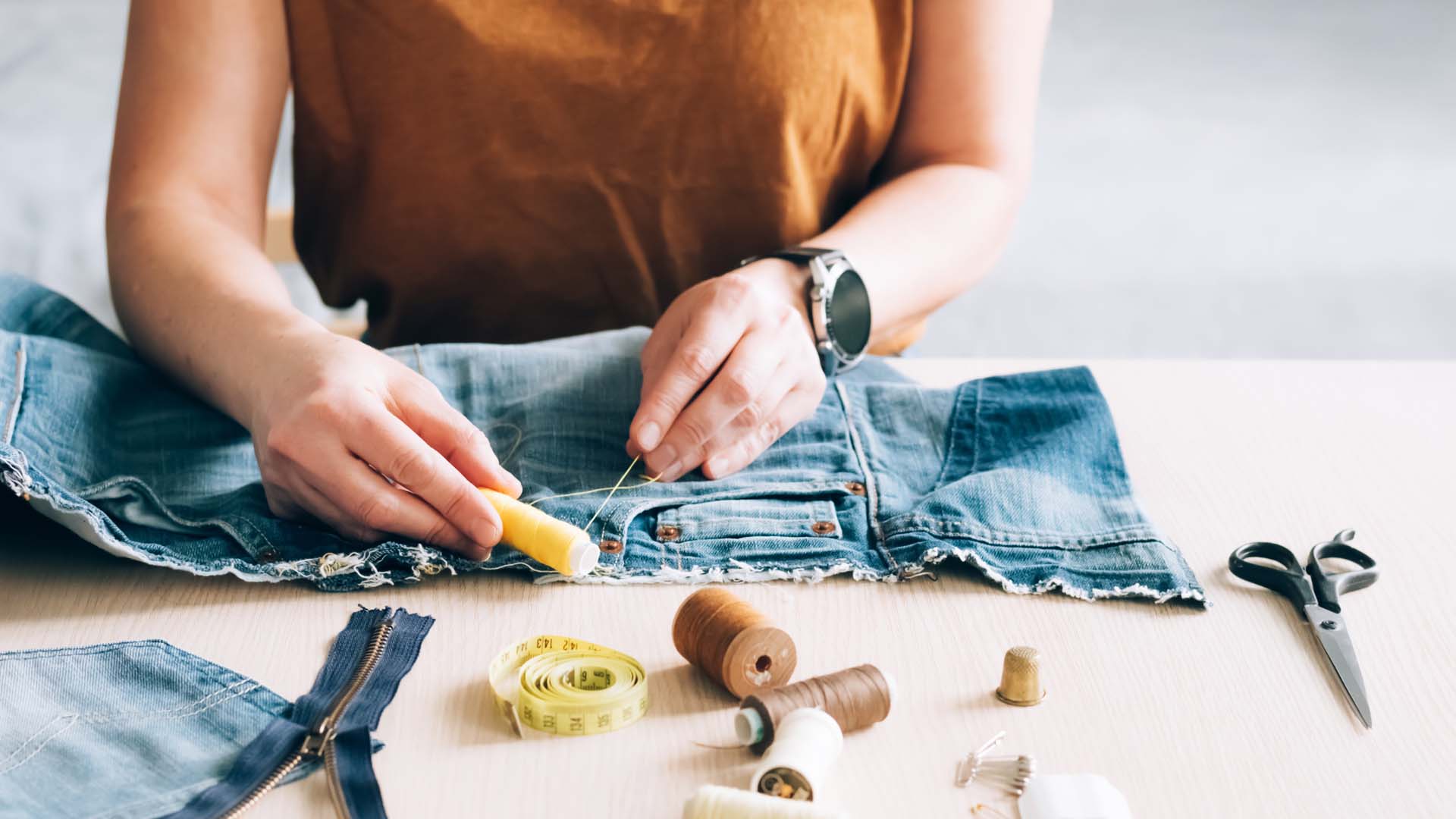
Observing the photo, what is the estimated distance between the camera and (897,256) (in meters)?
1.13

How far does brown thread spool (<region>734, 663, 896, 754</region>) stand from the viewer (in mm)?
611

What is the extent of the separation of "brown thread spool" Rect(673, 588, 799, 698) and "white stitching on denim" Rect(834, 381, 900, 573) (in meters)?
0.14

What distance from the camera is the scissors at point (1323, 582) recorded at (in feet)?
2.29

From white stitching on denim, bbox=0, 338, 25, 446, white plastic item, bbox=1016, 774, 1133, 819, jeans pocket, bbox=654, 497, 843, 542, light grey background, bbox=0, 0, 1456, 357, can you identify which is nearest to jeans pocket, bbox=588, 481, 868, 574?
jeans pocket, bbox=654, 497, 843, 542

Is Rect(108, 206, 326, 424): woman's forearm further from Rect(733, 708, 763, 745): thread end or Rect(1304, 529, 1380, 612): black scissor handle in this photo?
Rect(1304, 529, 1380, 612): black scissor handle

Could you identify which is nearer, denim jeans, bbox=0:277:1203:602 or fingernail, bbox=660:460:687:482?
denim jeans, bbox=0:277:1203:602

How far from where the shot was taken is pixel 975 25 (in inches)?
47.6

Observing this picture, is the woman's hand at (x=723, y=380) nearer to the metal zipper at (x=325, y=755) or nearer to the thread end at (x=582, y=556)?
the thread end at (x=582, y=556)

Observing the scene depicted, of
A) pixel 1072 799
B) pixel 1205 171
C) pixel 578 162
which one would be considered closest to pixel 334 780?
pixel 1072 799

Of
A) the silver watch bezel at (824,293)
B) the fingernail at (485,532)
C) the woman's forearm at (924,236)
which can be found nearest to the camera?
the fingernail at (485,532)

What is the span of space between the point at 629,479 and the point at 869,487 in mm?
174

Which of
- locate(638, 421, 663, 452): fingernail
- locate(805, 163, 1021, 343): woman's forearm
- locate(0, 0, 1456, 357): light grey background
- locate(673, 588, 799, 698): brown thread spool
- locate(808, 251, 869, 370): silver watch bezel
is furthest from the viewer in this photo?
locate(0, 0, 1456, 357): light grey background

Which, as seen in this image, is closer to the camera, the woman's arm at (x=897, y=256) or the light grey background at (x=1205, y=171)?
the woman's arm at (x=897, y=256)

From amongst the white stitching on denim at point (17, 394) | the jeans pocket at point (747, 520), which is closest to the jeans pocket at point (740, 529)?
the jeans pocket at point (747, 520)
